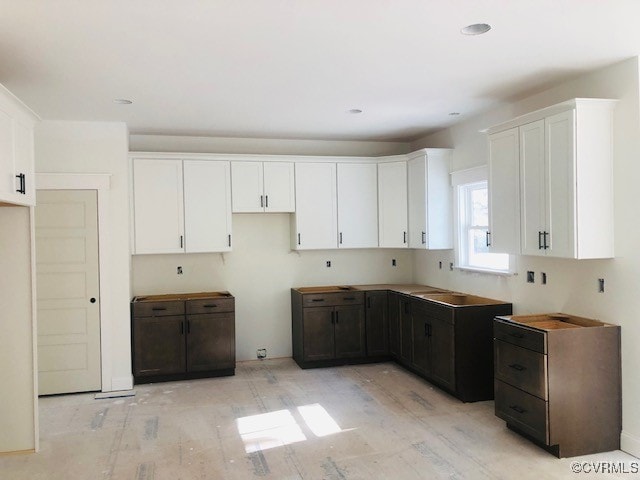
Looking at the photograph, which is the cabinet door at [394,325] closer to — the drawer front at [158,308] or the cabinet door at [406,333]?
the cabinet door at [406,333]

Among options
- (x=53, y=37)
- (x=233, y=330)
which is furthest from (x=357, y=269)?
(x=53, y=37)

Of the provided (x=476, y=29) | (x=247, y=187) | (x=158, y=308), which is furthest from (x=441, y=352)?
(x=476, y=29)

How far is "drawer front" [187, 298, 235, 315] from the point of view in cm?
566

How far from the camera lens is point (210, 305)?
225 inches

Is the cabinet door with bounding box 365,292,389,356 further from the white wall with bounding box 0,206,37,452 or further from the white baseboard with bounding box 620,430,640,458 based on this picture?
the white wall with bounding box 0,206,37,452

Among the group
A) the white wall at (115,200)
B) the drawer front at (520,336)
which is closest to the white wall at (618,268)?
the drawer front at (520,336)

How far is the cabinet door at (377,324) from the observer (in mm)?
6203

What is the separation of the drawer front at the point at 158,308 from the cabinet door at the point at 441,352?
2.52m

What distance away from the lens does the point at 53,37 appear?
10.1 feet

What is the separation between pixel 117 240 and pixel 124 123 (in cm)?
115

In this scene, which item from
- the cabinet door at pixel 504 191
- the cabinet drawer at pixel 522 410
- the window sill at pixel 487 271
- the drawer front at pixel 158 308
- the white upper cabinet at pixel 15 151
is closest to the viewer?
the white upper cabinet at pixel 15 151

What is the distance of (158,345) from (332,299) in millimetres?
1909

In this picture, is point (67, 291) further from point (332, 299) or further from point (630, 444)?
point (630, 444)

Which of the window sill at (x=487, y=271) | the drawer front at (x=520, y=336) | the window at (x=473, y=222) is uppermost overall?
the window at (x=473, y=222)
